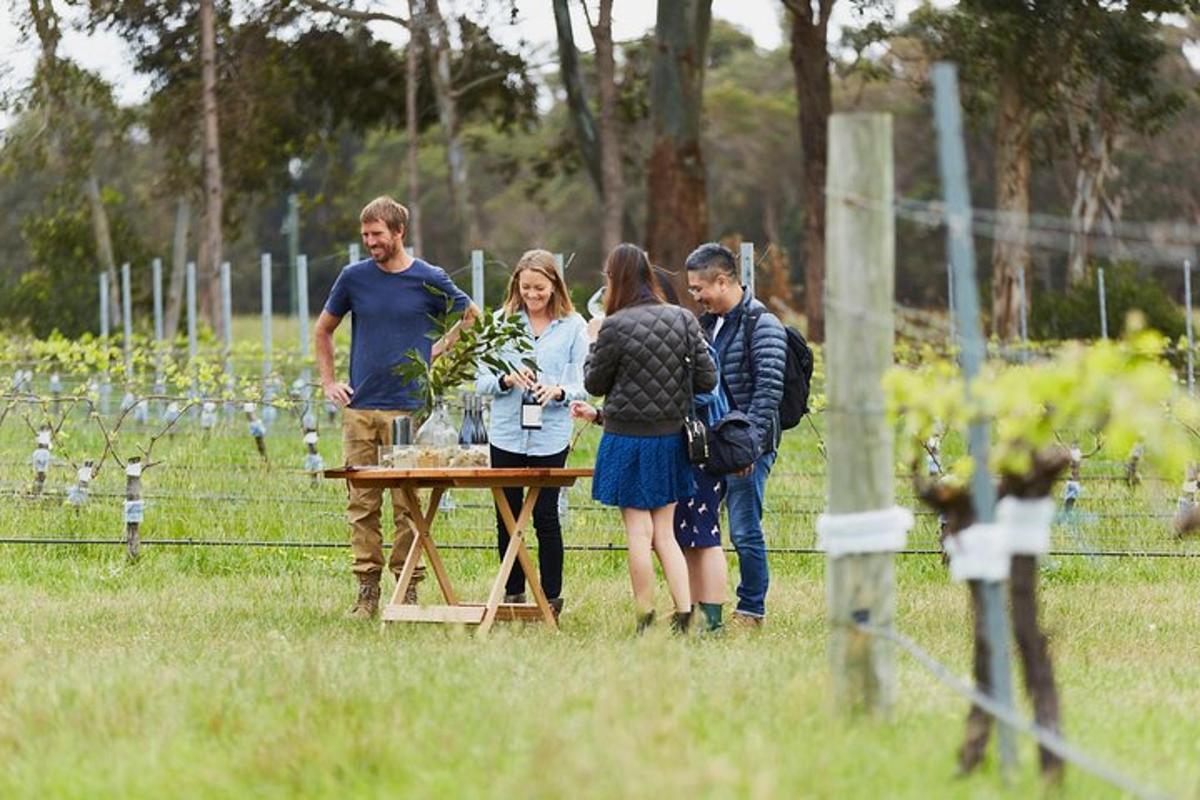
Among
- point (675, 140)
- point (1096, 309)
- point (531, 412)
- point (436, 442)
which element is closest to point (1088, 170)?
point (1096, 309)

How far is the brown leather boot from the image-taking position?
982 cm

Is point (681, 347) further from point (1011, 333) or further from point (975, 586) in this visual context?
point (1011, 333)

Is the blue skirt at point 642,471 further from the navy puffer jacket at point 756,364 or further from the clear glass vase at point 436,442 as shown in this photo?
the clear glass vase at point 436,442

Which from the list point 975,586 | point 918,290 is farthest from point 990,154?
point 975,586

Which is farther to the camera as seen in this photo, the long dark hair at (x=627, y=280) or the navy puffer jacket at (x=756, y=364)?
the navy puffer jacket at (x=756, y=364)

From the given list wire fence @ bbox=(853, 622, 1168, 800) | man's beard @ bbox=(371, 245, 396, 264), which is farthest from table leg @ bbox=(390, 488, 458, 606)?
wire fence @ bbox=(853, 622, 1168, 800)

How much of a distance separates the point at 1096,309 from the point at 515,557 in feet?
79.8

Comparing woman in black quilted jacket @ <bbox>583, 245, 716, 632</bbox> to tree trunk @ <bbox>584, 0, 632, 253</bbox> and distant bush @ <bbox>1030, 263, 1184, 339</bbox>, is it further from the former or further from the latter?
tree trunk @ <bbox>584, 0, 632, 253</bbox>

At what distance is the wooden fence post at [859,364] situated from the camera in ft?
19.2

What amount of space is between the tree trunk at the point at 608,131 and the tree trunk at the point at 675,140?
9.70 feet

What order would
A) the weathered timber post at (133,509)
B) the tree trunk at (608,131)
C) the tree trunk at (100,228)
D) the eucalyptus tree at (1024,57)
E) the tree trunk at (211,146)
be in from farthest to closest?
the tree trunk at (100,228)
the tree trunk at (211,146)
the tree trunk at (608,131)
the eucalyptus tree at (1024,57)
the weathered timber post at (133,509)

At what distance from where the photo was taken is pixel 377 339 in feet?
31.9

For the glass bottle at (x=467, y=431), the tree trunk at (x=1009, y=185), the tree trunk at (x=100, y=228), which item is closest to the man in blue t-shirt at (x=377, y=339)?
the glass bottle at (x=467, y=431)

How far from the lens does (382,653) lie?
779 centimetres
